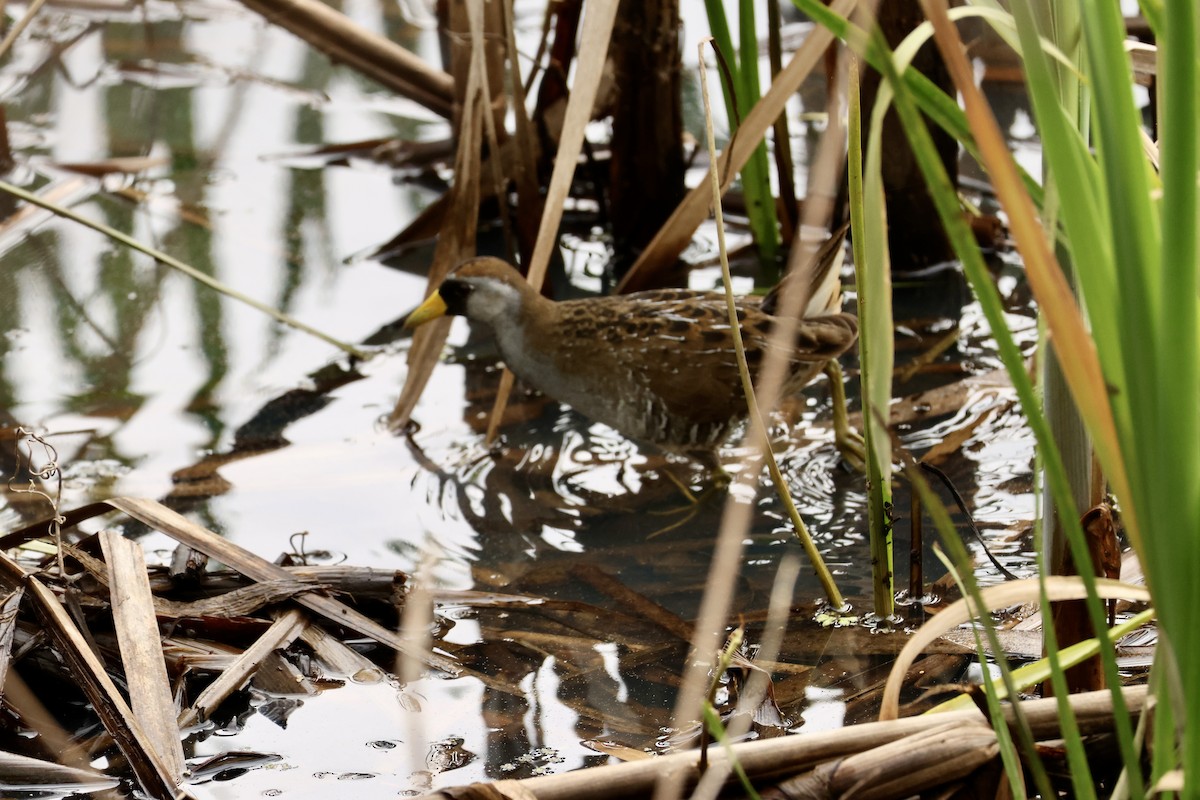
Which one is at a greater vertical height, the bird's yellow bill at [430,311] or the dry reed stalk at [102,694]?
the bird's yellow bill at [430,311]

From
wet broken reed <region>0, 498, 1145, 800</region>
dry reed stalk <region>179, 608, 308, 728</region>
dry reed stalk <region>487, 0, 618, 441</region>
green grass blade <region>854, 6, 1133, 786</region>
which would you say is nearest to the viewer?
green grass blade <region>854, 6, 1133, 786</region>

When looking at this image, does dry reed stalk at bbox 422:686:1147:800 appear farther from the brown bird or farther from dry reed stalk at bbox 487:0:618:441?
the brown bird

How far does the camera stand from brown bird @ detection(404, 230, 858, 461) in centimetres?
305

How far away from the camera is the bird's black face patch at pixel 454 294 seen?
3.30 metres

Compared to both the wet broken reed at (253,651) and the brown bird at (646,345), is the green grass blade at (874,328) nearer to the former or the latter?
the wet broken reed at (253,651)

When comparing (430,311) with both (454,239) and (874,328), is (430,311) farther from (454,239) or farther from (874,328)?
(874,328)

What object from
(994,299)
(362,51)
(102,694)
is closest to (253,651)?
(102,694)

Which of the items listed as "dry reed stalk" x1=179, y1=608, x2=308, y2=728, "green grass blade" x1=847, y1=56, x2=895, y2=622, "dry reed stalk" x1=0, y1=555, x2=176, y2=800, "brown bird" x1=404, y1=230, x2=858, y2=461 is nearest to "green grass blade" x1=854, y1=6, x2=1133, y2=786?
"green grass blade" x1=847, y1=56, x2=895, y2=622

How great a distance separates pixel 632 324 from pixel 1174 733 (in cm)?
217

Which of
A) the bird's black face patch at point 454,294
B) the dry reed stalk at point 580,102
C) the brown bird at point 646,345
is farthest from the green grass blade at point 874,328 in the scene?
the bird's black face patch at point 454,294

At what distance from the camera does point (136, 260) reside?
412 cm

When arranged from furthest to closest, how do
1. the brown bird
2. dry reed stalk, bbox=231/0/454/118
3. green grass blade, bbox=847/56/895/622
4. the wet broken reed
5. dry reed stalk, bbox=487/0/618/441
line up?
dry reed stalk, bbox=231/0/454/118
the brown bird
dry reed stalk, bbox=487/0/618/441
the wet broken reed
green grass blade, bbox=847/56/895/622

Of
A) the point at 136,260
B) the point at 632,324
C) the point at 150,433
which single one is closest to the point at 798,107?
the point at 632,324

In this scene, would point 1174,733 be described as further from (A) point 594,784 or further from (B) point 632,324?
(B) point 632,324
